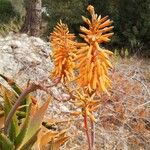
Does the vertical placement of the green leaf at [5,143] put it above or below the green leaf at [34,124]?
below

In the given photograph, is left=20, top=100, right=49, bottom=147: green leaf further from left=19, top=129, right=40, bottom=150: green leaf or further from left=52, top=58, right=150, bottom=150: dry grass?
left=52, top=58, right=150, bottom=150: dry grass

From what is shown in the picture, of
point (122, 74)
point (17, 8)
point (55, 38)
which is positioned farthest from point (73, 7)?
point (55, 38)

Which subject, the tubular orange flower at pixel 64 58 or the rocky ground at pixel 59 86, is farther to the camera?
the rocky ground at pixel 59 86

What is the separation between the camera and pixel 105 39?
2383mm

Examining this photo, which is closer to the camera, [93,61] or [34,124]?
[93,61]

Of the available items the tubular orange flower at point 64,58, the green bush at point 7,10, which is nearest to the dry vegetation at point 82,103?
the tubular orange flower at point 64,58

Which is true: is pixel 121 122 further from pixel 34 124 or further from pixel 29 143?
pixel 29 143

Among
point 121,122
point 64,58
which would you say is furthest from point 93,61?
point 121,122

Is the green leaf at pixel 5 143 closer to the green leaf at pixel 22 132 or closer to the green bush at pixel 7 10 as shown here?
the green leaf at pixel 22 132

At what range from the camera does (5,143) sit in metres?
3.11

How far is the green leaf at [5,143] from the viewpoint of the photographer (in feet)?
10.0

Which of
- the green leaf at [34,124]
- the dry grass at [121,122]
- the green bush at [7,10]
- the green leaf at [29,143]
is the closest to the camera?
the green leaf at [29,143]

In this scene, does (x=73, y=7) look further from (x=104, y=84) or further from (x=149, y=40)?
(x=104, y=84)

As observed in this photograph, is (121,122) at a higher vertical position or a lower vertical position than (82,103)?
higher
